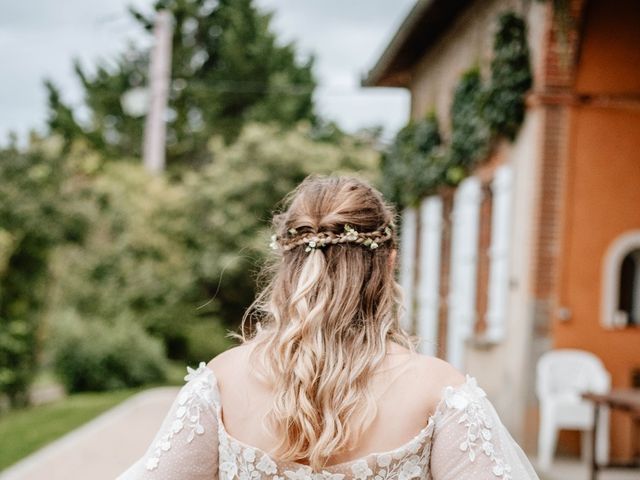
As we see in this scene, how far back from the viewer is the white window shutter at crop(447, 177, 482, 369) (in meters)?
10.3

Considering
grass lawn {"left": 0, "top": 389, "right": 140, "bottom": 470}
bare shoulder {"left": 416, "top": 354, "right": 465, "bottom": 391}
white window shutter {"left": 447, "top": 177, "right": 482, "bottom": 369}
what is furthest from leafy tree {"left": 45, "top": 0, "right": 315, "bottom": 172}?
bare shoulder {"left": 416, "top": 354, "right": 465, "bottom": 391}

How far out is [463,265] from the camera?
35.0 ft

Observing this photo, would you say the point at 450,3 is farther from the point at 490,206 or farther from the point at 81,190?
the point at 81,190

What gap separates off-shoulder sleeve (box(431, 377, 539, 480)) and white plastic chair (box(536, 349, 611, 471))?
5834 millimetres

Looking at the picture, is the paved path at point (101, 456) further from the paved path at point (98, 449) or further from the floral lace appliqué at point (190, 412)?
the floral lace appliqué at point (190, 412)

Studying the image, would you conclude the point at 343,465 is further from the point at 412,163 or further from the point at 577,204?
the point at 412,163

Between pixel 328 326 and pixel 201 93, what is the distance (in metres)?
27.0

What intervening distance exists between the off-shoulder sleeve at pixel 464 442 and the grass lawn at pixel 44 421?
6.11 meters

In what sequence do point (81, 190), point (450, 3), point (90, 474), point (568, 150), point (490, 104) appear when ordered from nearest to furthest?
point (90, 474)
point (568, 150)
point (490, 104)
point (450, 3)
point (81, 190)

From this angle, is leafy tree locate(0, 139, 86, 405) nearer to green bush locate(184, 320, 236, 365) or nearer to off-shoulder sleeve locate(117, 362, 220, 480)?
green bush locate(184, 320, 236, 365)

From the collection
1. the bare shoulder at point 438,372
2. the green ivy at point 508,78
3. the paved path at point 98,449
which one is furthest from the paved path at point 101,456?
the bare shoulder at point 438,372

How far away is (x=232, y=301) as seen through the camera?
2002 centimetres

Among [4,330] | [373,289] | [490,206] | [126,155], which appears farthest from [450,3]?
[126,155]

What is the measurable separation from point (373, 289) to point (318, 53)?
90.2ft
